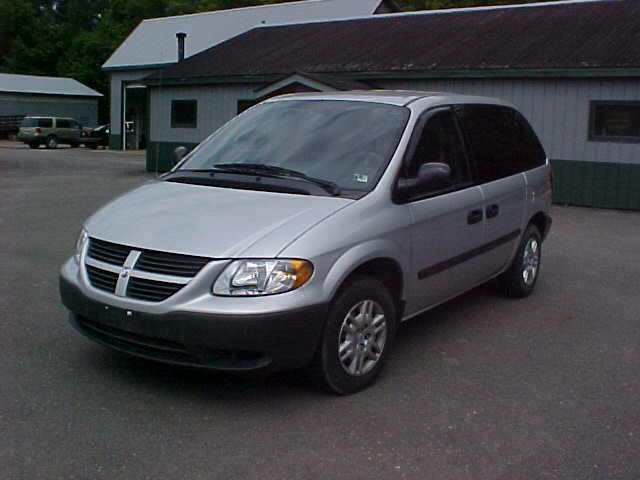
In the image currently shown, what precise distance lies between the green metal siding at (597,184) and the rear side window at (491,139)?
9422 millimetres

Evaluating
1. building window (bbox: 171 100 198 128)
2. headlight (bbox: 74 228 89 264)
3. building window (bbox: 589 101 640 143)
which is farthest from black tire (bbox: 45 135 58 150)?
headlight (bbox: 74 228 89 264)

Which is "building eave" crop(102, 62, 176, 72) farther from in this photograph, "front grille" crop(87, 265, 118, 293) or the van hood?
"front grille" crop(87, 265, 118, 293)

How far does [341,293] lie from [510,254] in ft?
9.22

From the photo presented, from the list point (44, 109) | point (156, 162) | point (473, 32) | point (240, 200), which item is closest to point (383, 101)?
point (240, 200)

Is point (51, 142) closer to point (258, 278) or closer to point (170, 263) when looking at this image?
point (170, 263)

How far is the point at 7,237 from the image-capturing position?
1076cm

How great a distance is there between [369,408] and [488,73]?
13.5m

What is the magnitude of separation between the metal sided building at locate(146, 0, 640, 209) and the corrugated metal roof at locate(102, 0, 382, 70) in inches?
421

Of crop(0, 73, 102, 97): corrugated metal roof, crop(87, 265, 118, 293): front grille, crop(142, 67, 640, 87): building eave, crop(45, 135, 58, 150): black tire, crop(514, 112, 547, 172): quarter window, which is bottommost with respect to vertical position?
crop(45, 135, 58, 150): black tire

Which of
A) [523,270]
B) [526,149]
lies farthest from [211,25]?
[523,270]

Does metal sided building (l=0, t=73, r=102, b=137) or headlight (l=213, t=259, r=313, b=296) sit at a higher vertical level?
metal sided building (l=0, t=73, r=102, b=137)

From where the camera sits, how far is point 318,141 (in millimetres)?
5793

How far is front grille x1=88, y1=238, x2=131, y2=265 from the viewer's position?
479 centimetres

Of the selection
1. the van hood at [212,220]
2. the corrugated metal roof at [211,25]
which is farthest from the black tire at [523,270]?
the corrugated metal roof at [211,25]
